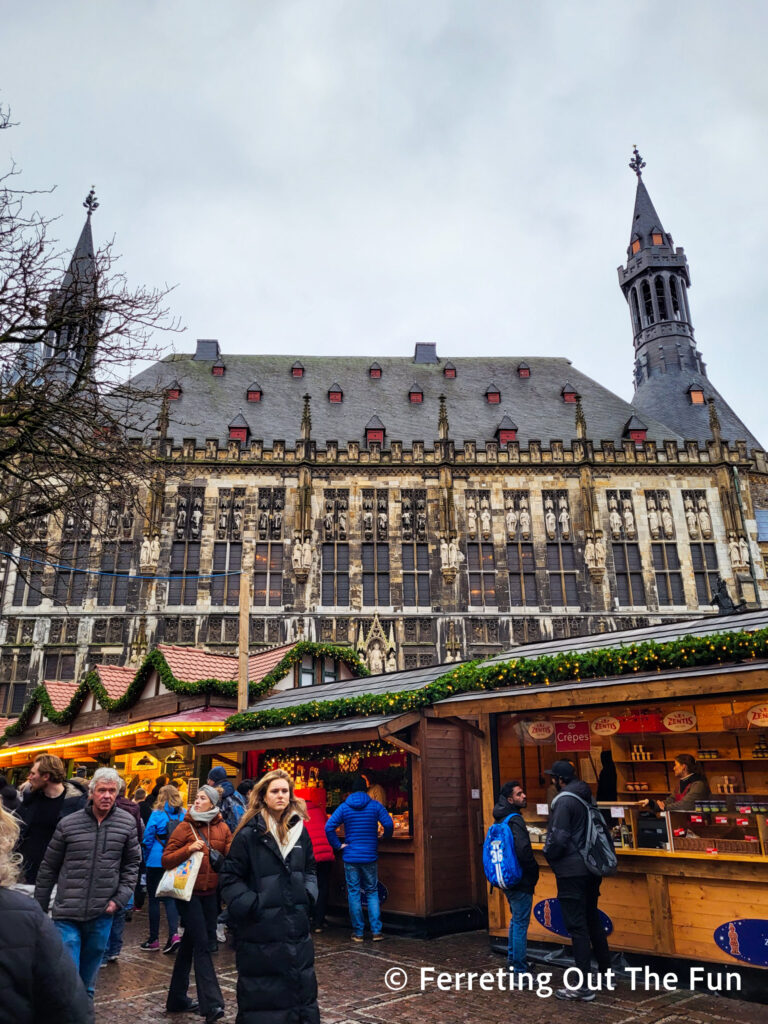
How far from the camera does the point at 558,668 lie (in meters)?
7.30

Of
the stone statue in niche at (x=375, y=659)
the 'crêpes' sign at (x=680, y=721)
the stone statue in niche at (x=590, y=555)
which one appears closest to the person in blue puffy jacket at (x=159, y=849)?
the 'crêpes' sign at (x=680, y=721)

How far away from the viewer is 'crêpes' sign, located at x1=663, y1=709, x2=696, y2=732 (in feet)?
23.9

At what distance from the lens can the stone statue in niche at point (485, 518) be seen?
86.5 feet

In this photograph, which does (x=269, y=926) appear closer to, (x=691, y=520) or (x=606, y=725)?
(x=606, y=725)

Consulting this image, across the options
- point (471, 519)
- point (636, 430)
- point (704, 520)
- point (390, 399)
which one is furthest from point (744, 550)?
point (390, 399)

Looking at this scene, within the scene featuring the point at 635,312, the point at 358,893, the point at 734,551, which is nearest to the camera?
the point at 358,893

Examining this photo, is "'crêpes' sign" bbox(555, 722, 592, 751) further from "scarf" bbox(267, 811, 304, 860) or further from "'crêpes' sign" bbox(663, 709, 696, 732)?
"scarf" bbox(267, 811, 304, 860)

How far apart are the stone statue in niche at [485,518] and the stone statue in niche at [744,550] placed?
8517 millimetres

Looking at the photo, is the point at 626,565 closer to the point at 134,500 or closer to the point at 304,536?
the point at 304,536

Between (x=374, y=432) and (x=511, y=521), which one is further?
(x=374, y=432)

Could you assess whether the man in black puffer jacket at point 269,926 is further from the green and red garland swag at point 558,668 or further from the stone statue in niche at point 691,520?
the stone statue in niche at point 691,520

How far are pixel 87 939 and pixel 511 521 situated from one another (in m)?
22.9

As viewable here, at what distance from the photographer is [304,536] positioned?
84.4 ft

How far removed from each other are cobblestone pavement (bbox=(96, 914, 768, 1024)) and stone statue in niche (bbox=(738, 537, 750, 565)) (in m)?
21.7
